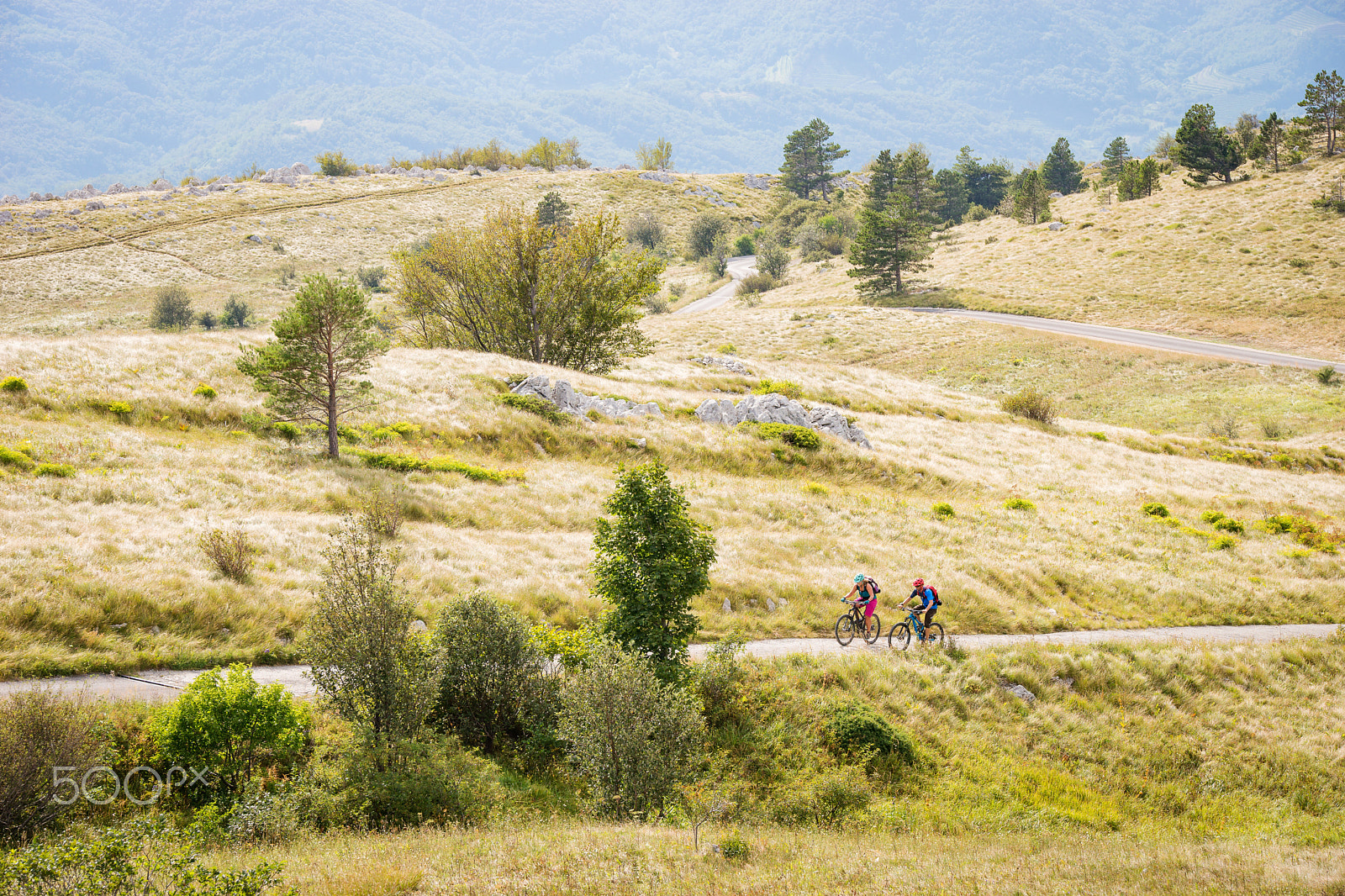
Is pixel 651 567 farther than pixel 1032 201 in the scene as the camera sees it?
No

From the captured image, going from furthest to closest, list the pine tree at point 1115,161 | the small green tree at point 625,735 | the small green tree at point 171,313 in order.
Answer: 1. the pine tree at point 1115,161
2. the small green tree at point 171,313
3. the small green tree at point 625,735

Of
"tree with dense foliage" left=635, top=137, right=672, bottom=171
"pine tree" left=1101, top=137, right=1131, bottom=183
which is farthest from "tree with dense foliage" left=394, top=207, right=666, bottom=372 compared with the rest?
"tree with dense foliage" left=635, top=137, right=672, bottom=171

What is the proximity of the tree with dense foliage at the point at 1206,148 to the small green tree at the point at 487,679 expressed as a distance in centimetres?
11938

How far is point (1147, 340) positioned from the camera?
65.2 m

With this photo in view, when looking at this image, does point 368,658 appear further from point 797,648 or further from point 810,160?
point 810,160

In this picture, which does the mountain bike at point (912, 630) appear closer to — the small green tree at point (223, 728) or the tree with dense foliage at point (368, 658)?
the tree with dense foliage at point (368, 658)

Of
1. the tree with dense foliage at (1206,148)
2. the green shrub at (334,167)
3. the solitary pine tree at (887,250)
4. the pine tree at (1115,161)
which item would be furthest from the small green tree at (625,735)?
the green shrub at (334,167)

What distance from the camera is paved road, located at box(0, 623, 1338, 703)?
12.2 m

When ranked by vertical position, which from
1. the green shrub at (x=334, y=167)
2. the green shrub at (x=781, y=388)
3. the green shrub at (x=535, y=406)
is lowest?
the green shrub at (x=535, y=406)

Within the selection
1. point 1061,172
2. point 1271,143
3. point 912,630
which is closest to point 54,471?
point 912,630

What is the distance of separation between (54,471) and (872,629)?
24096mm

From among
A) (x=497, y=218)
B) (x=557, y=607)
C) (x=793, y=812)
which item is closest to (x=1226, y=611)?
(x=793, y=812)

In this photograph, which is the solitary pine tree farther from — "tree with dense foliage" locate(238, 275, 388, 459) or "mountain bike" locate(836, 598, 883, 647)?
"mountain bike" locate(836, 598, 883, 647)

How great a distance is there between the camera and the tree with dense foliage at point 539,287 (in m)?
43.0
